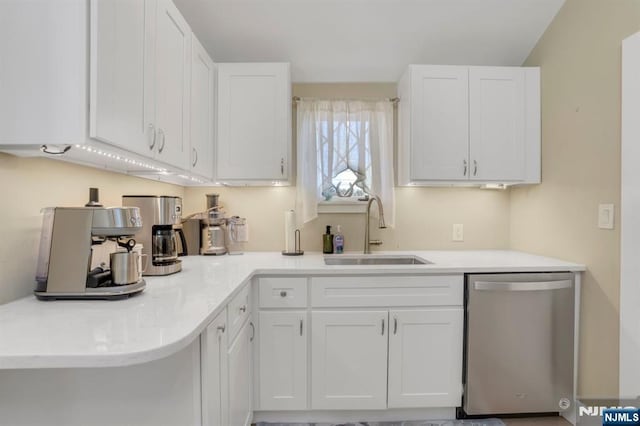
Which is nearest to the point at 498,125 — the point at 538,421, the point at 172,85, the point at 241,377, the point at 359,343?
the point at 359,343

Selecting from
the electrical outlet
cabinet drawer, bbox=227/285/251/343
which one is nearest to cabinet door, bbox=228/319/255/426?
cabinet drawer, bbox=227/285/251/343

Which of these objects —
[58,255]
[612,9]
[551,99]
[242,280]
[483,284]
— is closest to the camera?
[58,255]

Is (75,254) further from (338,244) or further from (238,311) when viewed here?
(338,244)

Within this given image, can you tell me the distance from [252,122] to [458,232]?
173cm

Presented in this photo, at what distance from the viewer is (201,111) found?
2.00m

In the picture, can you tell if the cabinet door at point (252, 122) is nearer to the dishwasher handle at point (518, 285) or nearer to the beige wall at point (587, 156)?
the dishwasher handle at point (518, 285)

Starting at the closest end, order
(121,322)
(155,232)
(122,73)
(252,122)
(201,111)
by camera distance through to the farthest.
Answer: (121,322) → (122,73) → (155,232) → (201,111) → (252,122)

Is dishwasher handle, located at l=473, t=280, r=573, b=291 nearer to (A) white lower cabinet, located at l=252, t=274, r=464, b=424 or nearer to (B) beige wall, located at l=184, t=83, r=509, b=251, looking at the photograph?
(A) white lower cabinet, located at l=252, t=274, r=464, b=424

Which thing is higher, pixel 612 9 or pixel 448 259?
pixel 612 9

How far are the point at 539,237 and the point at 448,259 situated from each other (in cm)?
69

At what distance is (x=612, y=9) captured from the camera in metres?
1.75

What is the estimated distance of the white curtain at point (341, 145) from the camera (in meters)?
2.48

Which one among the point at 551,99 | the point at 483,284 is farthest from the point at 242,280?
the point at 551,99

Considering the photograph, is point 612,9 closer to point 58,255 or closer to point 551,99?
point 551,99
